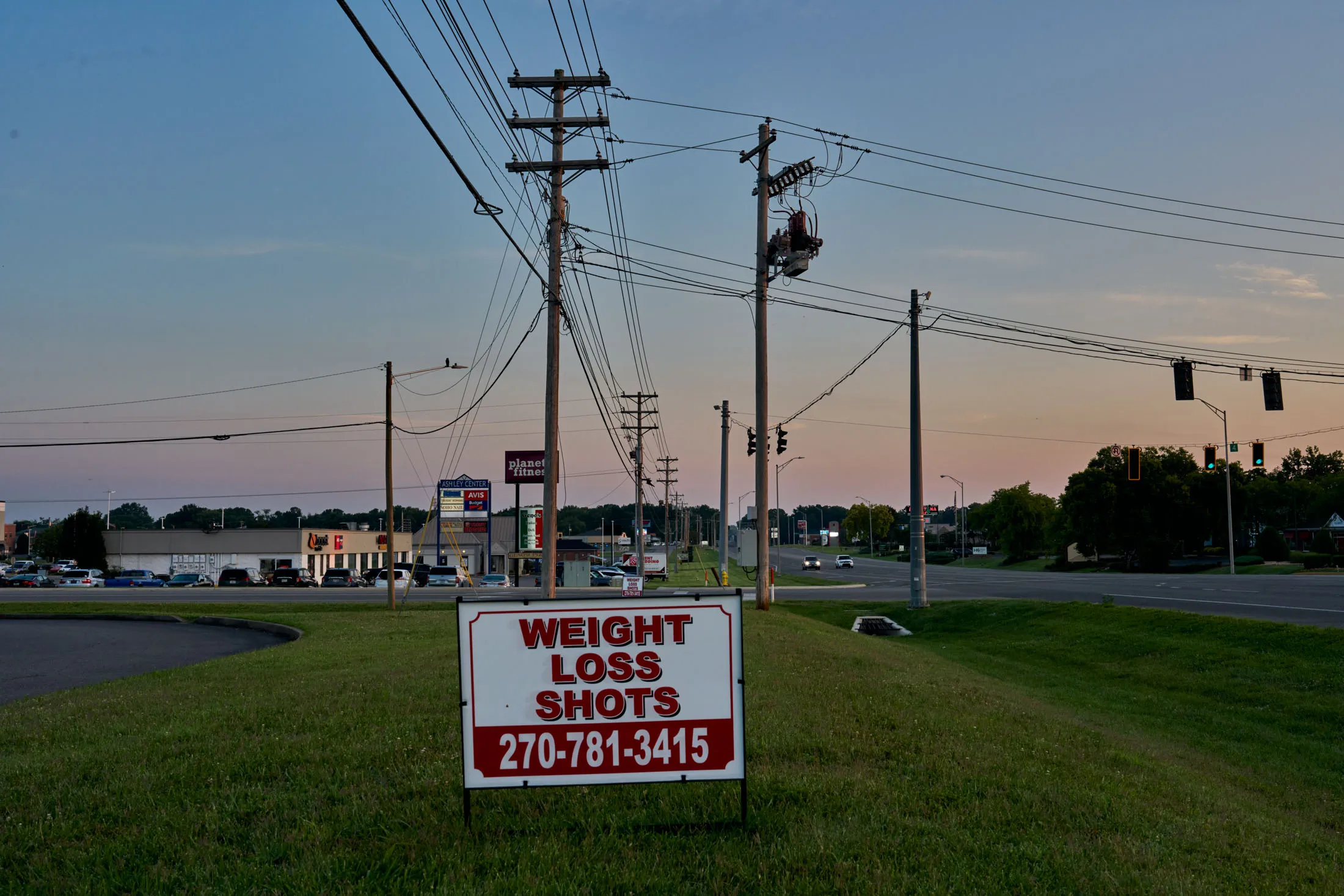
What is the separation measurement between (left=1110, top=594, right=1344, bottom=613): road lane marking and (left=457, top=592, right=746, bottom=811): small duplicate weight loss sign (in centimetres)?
2588

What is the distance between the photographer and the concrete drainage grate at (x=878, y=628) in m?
27.5

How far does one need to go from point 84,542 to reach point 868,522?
132m

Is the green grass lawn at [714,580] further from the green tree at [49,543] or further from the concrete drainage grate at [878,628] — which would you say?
the green tree at [49,543]

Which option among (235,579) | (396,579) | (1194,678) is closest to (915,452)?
(1194,678)

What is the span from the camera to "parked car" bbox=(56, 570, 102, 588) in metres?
62.9

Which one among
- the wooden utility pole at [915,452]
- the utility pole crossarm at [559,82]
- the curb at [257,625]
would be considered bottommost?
the curb at [257,625]

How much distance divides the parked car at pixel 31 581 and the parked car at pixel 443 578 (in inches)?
920

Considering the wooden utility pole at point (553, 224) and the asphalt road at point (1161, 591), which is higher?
the wooden utility pole at point (553, 224)

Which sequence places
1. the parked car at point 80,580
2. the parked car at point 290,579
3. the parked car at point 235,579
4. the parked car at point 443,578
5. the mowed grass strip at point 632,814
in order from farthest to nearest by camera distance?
the parked car at point 290,579, the parked car at point 235,579, the parked car at point 80,580, the parked car at point 443,578, the mowed grass strip at point 632,814

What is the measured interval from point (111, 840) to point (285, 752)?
197 centimetres

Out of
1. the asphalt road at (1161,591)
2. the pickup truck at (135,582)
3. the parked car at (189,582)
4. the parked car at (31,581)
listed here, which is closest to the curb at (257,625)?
the asphalt road at (1161,591)

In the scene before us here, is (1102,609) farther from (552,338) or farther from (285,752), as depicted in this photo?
(285,752)

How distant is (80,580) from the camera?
213 feet

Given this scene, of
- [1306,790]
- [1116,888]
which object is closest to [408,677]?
[1116,888]
